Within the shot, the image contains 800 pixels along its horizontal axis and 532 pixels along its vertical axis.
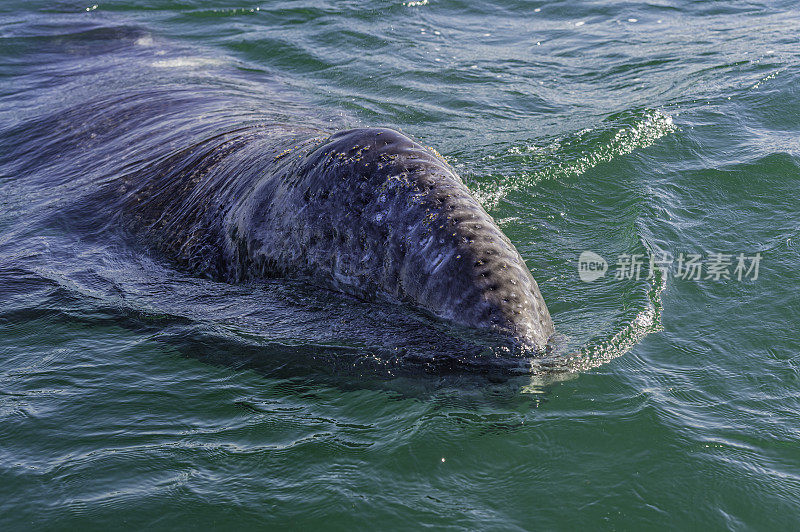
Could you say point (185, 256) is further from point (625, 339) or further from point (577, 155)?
point (577, 155)

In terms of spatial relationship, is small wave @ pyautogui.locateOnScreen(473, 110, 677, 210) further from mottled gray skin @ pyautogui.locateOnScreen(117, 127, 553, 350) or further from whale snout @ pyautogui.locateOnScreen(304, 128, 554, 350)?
whale snout @ pyautogui.locateOnScreen(304, 128, 554, 350)

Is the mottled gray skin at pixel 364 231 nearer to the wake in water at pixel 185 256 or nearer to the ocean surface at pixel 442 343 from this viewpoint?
the wake in water at pixel 185 256

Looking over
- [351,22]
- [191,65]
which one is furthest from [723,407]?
[351,22]

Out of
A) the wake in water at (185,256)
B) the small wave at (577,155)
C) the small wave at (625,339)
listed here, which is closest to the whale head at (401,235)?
the wake in water at (185,256)

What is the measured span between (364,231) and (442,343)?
86cm

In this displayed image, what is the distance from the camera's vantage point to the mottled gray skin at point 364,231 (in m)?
4.39

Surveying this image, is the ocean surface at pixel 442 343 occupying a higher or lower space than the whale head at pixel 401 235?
lower

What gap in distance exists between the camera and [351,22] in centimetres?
1433

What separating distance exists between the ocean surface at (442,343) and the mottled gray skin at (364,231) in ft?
0.62

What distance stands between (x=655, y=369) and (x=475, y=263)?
4.46 ft

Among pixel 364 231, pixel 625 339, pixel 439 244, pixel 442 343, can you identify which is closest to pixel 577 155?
pixel 625 339

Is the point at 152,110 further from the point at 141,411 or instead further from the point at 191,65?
the point at 141,411

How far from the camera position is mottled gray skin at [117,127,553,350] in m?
4.39

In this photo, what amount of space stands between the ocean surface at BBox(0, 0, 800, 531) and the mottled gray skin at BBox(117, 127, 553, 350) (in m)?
0.19
